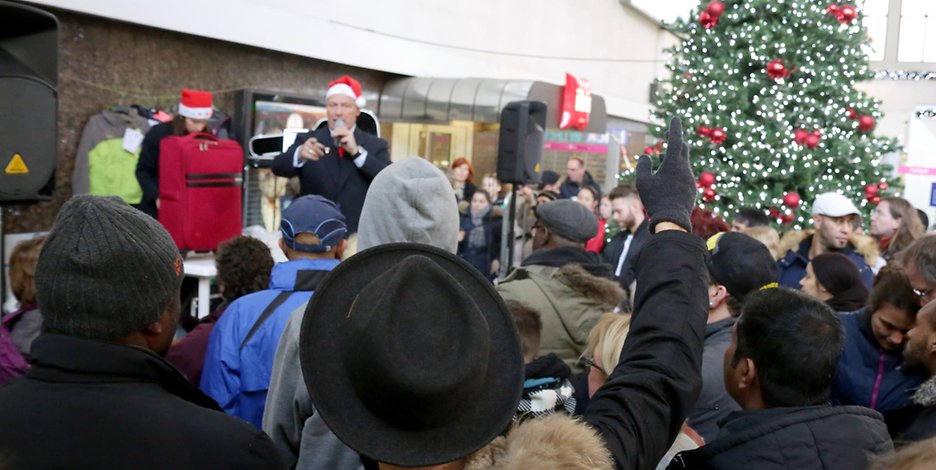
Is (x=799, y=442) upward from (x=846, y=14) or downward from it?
downward

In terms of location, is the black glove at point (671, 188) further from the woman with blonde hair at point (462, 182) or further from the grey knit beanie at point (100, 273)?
the woman with blonde hair at point (462, 182)

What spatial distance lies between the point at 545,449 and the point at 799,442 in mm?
1173

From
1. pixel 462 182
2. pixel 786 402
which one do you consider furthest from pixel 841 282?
pixel 462 182

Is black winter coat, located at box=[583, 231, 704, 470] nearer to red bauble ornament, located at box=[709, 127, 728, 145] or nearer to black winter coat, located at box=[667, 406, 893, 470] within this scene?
black winter coat, located at box=[667, 406, 893, 470]

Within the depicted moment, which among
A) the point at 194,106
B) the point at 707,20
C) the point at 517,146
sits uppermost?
the point at 707,20

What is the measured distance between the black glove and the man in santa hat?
4.17 m

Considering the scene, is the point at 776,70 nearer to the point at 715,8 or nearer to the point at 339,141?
the point at 715,8

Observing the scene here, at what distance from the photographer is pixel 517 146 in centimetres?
969

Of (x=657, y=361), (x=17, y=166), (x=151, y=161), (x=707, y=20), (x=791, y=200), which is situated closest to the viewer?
(x=657, y=361)

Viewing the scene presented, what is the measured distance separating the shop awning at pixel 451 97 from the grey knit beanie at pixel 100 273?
12.1m

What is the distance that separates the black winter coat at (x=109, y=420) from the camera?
1.52m

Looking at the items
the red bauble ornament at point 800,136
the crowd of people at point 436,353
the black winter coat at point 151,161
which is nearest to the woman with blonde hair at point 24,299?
the crowd of people at point 436,353

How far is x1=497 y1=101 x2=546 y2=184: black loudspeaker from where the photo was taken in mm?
9680

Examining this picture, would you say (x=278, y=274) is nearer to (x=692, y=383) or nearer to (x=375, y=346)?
(x=692, y=383)
